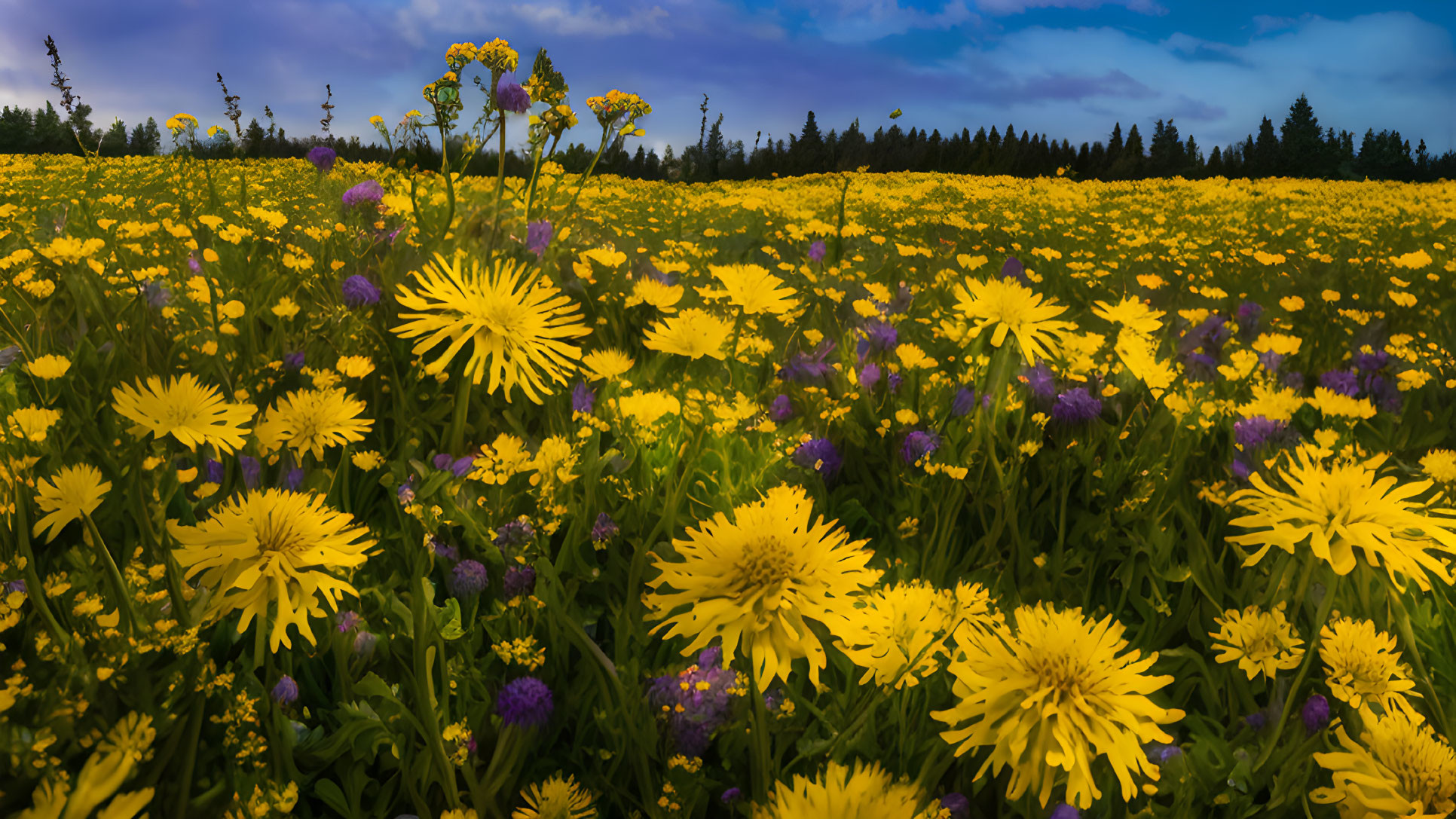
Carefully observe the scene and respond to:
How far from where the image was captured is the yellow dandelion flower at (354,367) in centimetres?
155

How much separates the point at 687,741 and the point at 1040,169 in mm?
29217

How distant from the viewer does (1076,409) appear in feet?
5.23

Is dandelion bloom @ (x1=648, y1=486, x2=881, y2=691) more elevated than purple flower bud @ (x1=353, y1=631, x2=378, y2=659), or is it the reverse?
dandelion bloom @ (x1=648, y1=486, x2=881, y2=691)

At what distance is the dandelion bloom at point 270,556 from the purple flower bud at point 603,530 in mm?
456

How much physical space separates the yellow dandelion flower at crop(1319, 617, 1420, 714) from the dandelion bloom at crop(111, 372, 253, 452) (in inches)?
58.0

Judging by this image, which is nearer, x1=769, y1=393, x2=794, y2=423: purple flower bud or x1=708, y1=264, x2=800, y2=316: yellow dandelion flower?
x1=708, y1=264, x2=800, y2=316: yellow dandelion flower

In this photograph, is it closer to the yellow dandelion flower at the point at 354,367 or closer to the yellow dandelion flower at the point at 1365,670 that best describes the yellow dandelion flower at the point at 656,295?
the yellow dandelion flower at the point at 354,367

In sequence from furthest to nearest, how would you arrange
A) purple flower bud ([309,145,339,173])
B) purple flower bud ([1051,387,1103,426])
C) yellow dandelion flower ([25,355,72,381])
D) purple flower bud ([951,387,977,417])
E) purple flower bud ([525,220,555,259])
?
purple flower bud ([309,145,339,173]) → purple flower bud ([525,220,555,259]) → purple flower bud ([951,387,977,417]) → purple flower bud ([1051,387,1103,426]) → yellow dandelion flower ([25,355,72,381])

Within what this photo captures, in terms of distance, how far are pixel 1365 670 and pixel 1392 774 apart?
14 centimetres

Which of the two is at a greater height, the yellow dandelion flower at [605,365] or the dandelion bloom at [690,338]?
the dandelion bloom at [690,338]

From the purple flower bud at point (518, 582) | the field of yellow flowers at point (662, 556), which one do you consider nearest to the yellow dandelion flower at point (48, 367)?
the field of yellow flowers at point (662, 556)

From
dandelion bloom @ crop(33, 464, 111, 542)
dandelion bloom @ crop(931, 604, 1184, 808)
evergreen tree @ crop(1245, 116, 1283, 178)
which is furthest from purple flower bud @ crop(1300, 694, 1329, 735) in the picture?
evergreen tree @ crop(1245, 116, 1283, 178)

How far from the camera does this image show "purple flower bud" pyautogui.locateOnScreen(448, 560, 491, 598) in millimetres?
1142

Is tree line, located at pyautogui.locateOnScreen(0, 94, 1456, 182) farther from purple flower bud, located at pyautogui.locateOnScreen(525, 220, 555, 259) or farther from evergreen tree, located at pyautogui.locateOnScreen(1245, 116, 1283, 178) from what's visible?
purple flower bud, located at pyautogui.locateOnScreen(525, 220, 555, 259)
